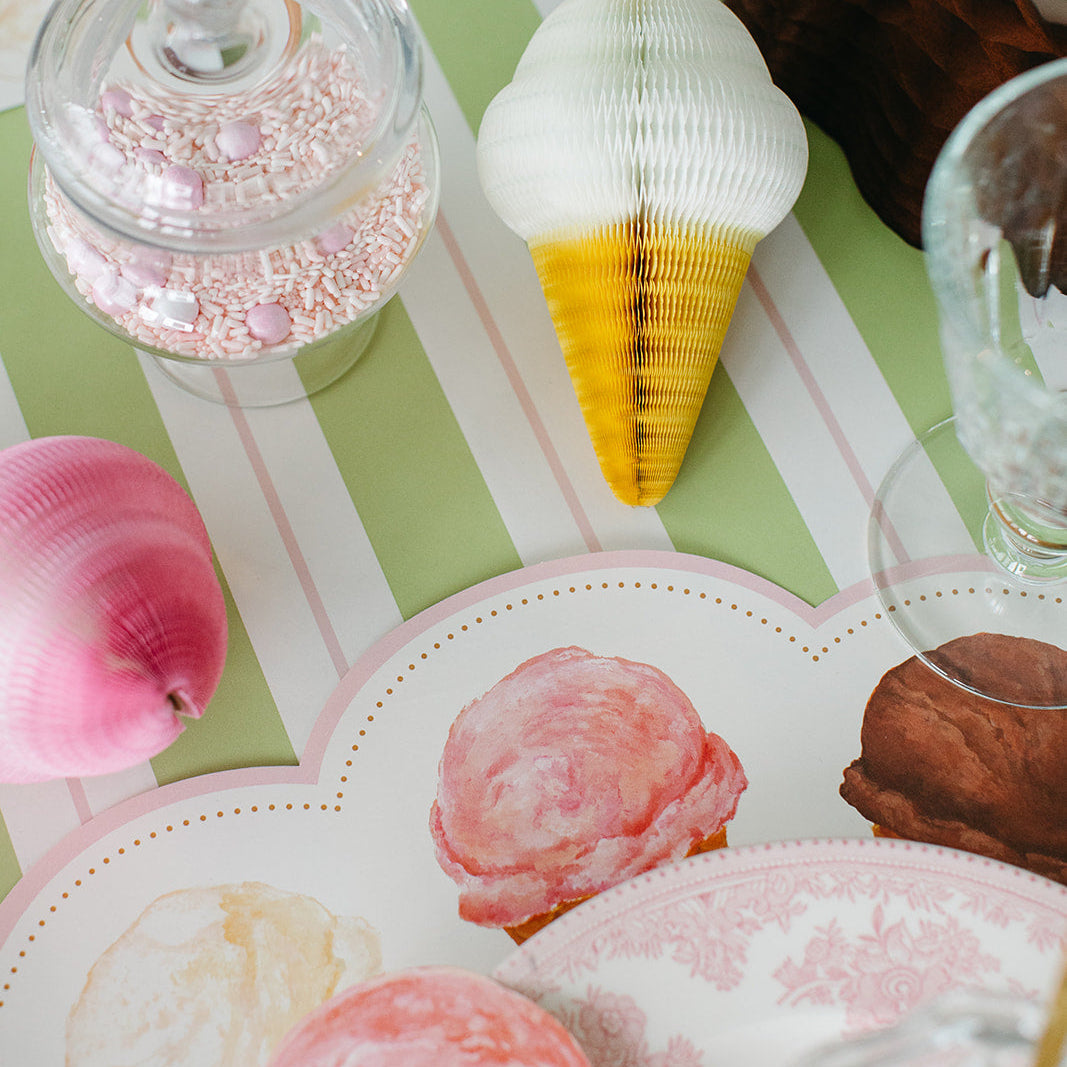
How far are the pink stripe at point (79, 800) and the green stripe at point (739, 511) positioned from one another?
29 cm

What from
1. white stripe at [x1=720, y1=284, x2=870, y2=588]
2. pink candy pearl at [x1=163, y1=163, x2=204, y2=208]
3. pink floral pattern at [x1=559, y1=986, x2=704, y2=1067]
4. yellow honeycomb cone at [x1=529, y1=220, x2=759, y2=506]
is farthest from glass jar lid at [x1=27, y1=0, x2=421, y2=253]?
pink floral pattern at [x1=559, y1=986, x2=704, y2=1067]

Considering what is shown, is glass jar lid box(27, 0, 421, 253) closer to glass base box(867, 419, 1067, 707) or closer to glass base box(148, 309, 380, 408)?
glass base box(148, 309, 380, 408)

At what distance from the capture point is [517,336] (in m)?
0.54

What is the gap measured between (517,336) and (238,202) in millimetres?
177

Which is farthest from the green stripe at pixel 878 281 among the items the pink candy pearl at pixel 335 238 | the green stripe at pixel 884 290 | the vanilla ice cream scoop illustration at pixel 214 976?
the vanilla ice cream scoop illustration at pixel 214 976

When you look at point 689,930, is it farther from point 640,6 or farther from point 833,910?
point 640,6

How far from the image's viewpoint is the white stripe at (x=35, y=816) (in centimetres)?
47

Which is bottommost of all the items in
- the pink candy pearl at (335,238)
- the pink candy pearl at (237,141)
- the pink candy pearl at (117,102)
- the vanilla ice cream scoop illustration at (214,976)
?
the vanilla ice cream scoop illustration at (214,976)

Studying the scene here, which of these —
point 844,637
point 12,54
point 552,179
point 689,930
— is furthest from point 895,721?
point 12,54

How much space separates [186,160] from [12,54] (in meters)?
0.25

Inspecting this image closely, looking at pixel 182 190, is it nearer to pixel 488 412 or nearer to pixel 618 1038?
pixel 488 412

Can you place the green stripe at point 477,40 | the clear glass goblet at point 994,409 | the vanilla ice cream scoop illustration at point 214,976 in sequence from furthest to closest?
the green stripe at point 477,40, the vanilla ice cream scoop illustration at point 214,976, the clear glass goblet at point 994,409

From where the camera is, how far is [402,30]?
413 mm

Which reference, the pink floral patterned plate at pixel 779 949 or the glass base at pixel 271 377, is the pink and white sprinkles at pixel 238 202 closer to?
the glass base at pixel 271 377
